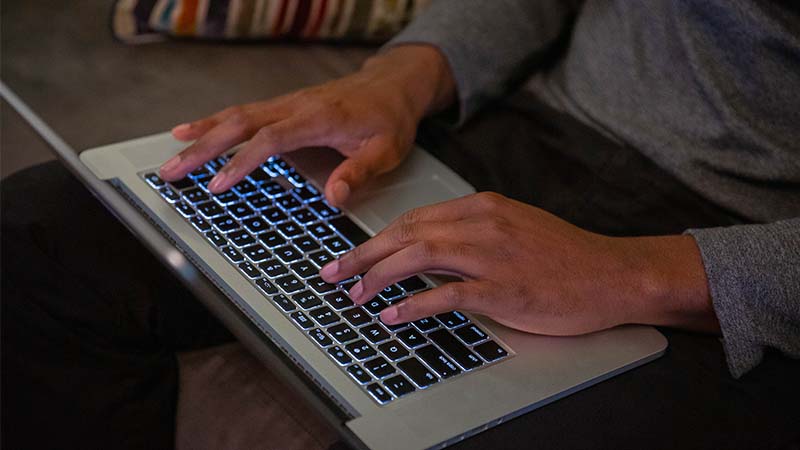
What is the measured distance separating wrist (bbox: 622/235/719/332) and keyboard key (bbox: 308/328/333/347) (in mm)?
254

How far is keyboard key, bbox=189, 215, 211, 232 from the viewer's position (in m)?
0.84

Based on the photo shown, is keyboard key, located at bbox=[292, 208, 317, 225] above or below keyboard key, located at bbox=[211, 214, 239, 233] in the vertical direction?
below

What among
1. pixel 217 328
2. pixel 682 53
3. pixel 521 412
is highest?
pixel 682 53

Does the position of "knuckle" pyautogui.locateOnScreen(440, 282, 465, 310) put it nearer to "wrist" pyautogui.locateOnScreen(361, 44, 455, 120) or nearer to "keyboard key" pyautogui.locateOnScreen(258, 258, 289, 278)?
"keyboard key" pyautogui.locateOnScreen(258, 258, 289, 278)

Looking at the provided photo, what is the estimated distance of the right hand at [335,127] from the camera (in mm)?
888

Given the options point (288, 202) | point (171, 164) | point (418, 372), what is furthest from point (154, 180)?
point (418, 372)

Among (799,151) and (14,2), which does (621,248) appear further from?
(14,2)

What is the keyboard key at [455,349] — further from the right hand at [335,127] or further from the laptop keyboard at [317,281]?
the right hand at [335,127]

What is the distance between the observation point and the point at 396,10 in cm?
138

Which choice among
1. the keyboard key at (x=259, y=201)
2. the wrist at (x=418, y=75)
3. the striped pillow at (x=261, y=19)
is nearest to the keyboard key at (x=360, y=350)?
the keyboard key at (x=259, y=201)

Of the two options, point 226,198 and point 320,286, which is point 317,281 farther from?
point 226,198

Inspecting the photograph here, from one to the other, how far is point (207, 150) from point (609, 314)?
0.40 meters

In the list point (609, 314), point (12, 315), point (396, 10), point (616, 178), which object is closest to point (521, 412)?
point (609, 314)

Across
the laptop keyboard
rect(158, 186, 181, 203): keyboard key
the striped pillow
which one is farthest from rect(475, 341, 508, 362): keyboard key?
the striped pillow
